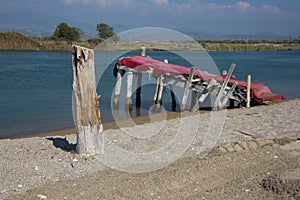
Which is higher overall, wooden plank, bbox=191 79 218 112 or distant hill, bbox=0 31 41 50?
distant hill, bbox=0 31 41 50

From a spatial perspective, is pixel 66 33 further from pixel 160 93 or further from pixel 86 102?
pixel 86 102

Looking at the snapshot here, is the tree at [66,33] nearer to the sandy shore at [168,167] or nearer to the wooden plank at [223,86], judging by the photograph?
the wooden plank at [223,86]

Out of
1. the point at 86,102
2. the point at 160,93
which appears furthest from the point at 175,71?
the point at 86,102

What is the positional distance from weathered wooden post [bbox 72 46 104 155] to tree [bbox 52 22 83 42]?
92.5 meters

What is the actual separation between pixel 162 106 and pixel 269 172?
558 inches

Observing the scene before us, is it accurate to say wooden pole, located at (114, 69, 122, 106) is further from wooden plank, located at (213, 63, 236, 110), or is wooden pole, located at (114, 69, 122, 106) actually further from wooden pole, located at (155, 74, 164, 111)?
wooden plank, located at (213, 63, 236, 110)

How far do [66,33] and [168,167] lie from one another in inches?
3869

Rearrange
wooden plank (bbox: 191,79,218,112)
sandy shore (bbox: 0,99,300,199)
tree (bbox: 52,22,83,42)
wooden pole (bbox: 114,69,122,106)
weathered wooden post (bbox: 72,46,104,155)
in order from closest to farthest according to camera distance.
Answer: sandy shore (bbox: 0,99,300,199) → weathered wooden post (bbox: 72,46,104,155) → wooden plank (bbox: 191,79,218,112) → wooden pole (bbox: 114,69,122,106) → tree (bbox: 52,22,83,42)

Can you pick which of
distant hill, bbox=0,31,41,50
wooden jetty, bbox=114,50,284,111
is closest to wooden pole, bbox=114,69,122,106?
wooden jetty, bbox=114,50,284,111

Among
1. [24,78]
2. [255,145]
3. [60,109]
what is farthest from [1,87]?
[255,145]

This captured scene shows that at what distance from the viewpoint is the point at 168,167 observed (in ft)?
26.1

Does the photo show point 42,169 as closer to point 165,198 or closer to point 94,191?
point 94,191

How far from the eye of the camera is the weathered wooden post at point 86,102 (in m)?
8.38

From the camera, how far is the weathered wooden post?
8.38 meters
